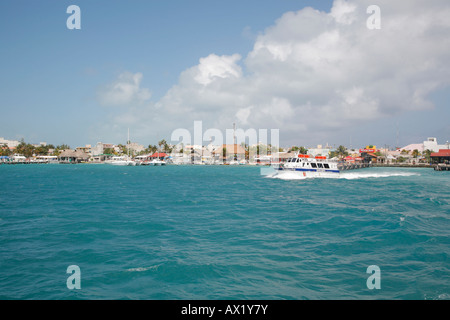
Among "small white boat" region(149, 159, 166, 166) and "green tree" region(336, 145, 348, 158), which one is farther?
"green tree" region(336, 145, 348, 158)

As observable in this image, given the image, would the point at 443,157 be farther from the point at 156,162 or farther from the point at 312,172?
the point at 156,162

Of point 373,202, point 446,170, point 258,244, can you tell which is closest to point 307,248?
point 258,244

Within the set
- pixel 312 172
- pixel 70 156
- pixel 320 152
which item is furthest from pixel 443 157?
pixel 70 156

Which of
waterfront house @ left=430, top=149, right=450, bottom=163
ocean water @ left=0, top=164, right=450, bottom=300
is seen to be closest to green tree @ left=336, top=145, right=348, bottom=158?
waterfront house @ left=430, top=149, right=450, bottom=163

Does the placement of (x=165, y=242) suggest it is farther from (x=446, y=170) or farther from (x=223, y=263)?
(x=446, y=170)

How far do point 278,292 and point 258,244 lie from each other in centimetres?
509

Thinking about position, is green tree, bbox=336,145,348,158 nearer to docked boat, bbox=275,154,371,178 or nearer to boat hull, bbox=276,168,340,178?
docked boat, bbox=275,154,371,178

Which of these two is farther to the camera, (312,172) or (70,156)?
(70,156)

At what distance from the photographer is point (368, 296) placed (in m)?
8.77

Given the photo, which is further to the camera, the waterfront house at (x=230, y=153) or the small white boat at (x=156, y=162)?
the waterfront house at (x=230, y=153)

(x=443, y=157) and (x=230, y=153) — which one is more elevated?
(x=230, y=153)

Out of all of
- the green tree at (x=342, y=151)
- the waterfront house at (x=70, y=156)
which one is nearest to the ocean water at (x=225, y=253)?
the green tree at (x=342, y=151)

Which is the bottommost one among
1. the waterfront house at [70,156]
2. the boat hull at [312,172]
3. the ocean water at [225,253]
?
the ocean water at [225,253]

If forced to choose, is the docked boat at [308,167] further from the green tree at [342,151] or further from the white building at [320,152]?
the green tree at [342,151]
